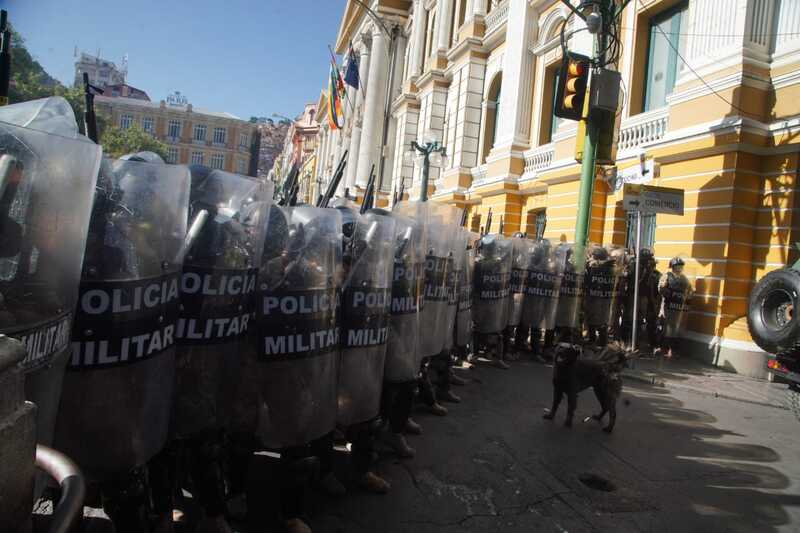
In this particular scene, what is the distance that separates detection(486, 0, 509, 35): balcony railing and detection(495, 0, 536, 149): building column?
62.8 inches

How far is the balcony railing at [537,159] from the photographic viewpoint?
49.4ft

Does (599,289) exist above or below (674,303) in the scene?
above

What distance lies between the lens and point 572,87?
884 centimetres

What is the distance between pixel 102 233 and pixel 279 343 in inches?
35.7

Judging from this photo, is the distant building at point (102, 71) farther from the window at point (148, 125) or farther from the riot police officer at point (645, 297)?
the riot police officer at point (645, 297)

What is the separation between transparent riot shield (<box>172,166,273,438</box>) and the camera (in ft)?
7.55

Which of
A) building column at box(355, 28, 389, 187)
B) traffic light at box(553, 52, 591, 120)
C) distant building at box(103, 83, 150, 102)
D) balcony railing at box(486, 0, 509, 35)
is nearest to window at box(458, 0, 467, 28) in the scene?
balcony railing at box(486, 0, 509, 35)

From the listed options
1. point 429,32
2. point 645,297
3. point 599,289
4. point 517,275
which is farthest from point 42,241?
point 429,32

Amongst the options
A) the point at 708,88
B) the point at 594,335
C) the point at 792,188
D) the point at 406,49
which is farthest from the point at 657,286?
the point at 406,49

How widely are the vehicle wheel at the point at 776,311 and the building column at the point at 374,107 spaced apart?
26340mm

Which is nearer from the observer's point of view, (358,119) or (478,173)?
(478,173)

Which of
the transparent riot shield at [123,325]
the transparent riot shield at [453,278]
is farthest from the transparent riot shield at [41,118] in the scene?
the transparent riot shield at [453,278]

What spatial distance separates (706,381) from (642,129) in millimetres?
5846

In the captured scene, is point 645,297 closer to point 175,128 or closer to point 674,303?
point 674,303
